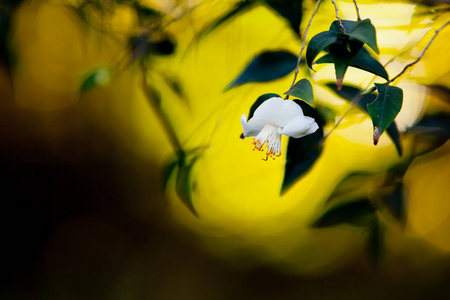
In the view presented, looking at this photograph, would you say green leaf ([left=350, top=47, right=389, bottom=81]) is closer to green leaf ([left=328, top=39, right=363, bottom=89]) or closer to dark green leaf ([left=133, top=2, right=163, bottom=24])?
green leaf ([left=328, top=39, right=363, bottom=89])

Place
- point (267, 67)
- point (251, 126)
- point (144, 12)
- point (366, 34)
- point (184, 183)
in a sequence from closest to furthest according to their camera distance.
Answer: point (366, 34) < point (251, 126) < point (267, 67) < point (184, 183) < point (144, 12)

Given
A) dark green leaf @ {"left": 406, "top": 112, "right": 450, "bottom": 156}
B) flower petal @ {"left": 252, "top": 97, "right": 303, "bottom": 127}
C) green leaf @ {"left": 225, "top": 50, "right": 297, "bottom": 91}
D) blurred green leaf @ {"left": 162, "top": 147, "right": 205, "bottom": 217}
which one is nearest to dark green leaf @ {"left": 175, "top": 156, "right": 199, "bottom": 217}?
blurred green leaf @ {"left": 162, "top": 147, "right": 205, "bottom": 217}

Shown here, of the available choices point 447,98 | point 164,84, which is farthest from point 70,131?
point 447,98

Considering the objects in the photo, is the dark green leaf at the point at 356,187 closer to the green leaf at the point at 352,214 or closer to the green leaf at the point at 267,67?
the green leaf at the point at 352,214

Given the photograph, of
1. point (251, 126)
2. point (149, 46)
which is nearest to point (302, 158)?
point (251, 126)

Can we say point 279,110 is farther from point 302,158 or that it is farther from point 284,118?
point 302,158

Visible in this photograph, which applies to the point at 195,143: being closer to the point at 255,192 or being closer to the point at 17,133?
the point at 255,192

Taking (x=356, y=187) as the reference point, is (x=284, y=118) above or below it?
above
